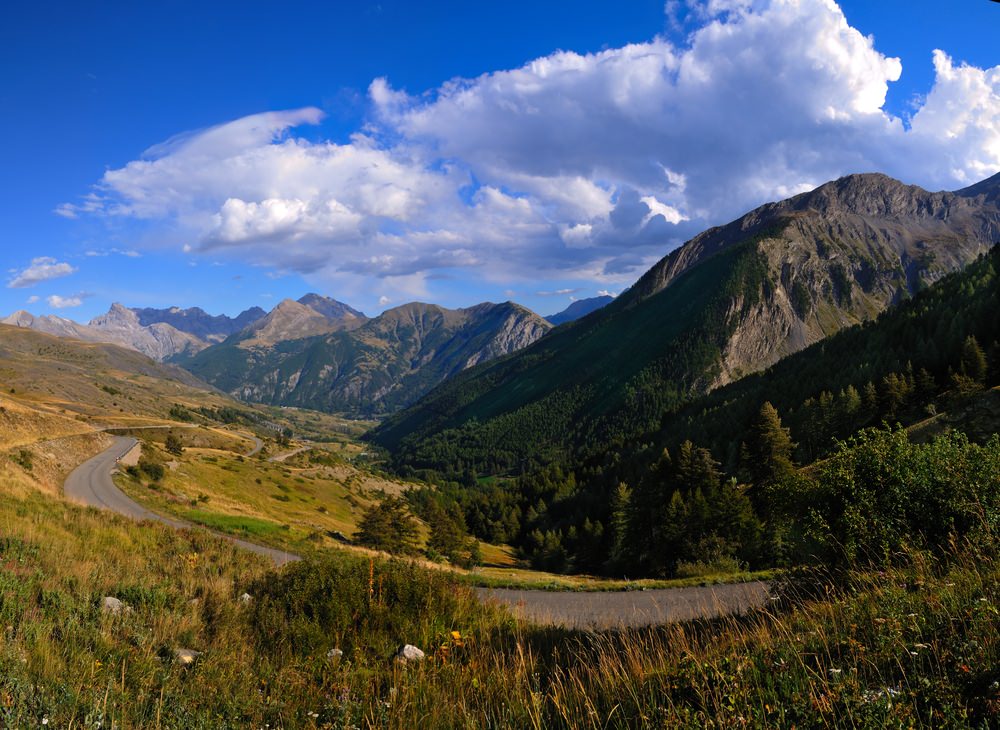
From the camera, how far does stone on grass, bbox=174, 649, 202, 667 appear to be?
22.2 ft

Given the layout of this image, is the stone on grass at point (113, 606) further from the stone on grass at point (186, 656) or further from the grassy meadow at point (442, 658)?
the stone on grass at point (186, 656)

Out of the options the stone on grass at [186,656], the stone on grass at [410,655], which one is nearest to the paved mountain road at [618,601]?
the stone on grass at [410,655]

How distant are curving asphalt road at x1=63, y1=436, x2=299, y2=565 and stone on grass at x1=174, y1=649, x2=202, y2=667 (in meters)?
19.3

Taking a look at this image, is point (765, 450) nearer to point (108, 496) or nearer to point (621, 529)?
point (621, 529)

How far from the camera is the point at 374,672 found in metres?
7.25

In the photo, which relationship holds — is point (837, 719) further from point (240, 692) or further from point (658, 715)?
point (240, 692)

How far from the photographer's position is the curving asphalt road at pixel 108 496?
2956 cm

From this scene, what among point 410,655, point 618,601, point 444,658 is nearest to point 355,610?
point 410,655

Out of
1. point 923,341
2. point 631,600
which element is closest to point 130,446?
point 631,600

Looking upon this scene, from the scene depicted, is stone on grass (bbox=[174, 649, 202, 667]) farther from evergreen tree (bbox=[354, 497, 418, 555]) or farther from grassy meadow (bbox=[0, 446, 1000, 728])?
evergreen tree (bbox=[354, 497, 418, 555])

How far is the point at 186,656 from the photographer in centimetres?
696

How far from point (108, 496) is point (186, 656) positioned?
44365 millimetres

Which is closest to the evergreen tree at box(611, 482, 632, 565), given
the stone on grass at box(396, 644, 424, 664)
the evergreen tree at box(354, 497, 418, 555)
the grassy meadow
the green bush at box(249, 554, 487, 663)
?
the evergreen tree at box(354, 497, 418, 555)

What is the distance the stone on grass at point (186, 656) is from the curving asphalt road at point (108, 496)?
19253 mm
